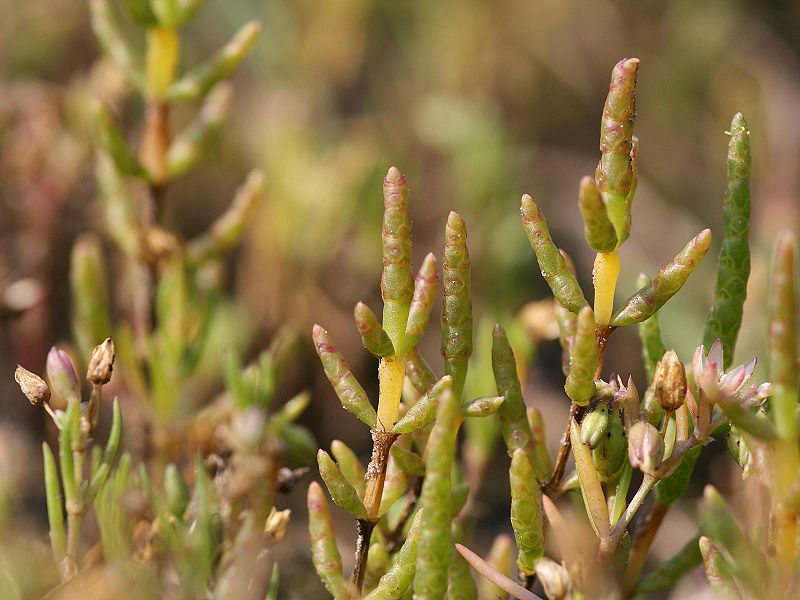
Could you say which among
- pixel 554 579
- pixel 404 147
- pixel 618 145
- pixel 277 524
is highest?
pixel 618 145

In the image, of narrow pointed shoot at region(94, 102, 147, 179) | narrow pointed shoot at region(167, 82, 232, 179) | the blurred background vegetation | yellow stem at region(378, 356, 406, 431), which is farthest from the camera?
the blurred background vegetation

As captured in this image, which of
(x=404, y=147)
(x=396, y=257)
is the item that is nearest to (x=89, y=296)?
(x=396, y=257)

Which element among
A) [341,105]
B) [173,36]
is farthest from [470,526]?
[341,105]

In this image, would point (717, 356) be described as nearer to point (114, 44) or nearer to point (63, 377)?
point (63, 377)

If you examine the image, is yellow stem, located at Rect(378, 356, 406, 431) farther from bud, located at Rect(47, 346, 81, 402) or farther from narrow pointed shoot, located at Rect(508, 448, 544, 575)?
bud, located at Rect(47, 346, 81, 402)

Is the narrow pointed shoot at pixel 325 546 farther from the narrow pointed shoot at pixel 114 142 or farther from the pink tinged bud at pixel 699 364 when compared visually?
the narrow pointed shoot at pixel 114 142

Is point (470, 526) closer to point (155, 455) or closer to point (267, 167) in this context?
point (155, 455)

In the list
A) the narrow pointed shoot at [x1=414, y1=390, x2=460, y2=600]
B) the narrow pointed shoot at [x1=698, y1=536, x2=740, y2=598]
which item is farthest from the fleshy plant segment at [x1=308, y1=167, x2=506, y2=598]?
the narrow pointed shoot at [x1=698, y1=536, x2=740, y2=598]
